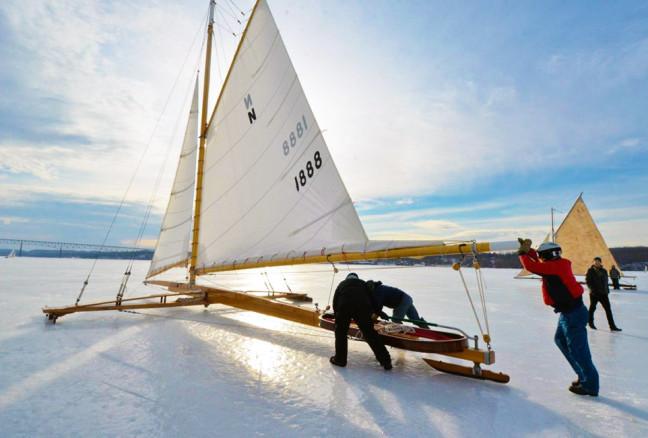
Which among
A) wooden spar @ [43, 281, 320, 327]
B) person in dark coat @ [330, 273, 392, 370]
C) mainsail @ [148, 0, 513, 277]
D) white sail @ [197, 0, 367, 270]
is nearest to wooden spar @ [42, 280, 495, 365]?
wooden spar @ [43, 281, 320, 327]

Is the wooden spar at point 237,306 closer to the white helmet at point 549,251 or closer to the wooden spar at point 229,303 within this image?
the wooden spar at point 229,303

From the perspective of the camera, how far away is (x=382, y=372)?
518cm

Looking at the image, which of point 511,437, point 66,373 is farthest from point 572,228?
point 66,373

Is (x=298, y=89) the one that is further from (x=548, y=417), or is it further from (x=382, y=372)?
(x=548, y=417)

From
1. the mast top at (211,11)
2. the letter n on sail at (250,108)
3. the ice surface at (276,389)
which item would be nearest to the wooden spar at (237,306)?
the ice surface at (276,389)

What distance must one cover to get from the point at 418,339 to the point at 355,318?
0.97 metres

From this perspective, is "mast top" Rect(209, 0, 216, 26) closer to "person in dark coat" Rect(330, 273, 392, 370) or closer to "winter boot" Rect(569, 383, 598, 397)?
"person in dark coat" Rect(330, 273, 392, 370)

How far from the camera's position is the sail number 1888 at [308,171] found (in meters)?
7.11

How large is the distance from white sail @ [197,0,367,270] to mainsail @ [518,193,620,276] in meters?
25.5

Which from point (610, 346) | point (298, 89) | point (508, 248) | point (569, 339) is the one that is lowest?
point (610, 346)

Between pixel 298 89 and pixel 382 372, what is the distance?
593 centimetres

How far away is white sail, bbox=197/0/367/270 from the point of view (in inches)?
275

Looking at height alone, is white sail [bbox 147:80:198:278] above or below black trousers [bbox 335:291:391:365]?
above

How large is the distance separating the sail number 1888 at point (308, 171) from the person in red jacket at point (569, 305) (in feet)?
13.2
